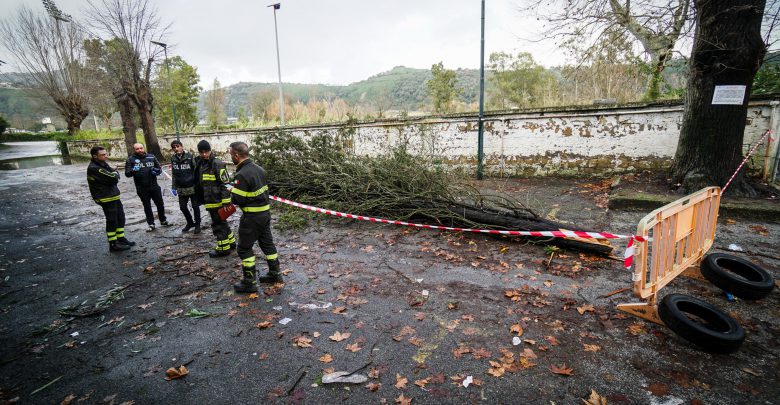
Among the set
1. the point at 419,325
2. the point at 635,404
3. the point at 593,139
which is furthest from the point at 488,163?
the point at 635,404

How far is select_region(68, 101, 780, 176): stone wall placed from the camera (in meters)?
8.82

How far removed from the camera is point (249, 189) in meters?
4.26

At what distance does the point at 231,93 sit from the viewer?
5374 inches

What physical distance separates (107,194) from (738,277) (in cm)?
931

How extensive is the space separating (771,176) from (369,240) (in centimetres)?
926

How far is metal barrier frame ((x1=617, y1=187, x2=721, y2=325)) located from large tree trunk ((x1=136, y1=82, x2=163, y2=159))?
72.7ft

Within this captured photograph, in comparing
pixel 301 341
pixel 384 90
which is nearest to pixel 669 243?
pixel 301 341

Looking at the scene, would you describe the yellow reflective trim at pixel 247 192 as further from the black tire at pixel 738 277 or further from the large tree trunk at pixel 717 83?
the large tree trunk at pixel 717 83

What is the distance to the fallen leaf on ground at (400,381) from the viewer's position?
2.73 m

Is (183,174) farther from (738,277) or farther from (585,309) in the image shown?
(738,277)

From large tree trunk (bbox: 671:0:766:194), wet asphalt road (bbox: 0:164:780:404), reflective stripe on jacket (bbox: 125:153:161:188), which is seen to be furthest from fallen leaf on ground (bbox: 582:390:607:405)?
reflective stripe on jacket (bbox: 125:153:161:188)

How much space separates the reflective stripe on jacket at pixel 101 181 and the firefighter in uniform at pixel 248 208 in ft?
11.3

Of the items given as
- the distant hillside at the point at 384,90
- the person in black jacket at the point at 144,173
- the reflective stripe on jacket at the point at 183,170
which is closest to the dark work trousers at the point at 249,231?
the reflective stripe on jacket at the point at 183,170

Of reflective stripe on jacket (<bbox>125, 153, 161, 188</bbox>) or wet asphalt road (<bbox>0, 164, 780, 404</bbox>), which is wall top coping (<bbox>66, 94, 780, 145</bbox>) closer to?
wet asphalt road (<bbox>0, 164, 780, 404</bbox>)
